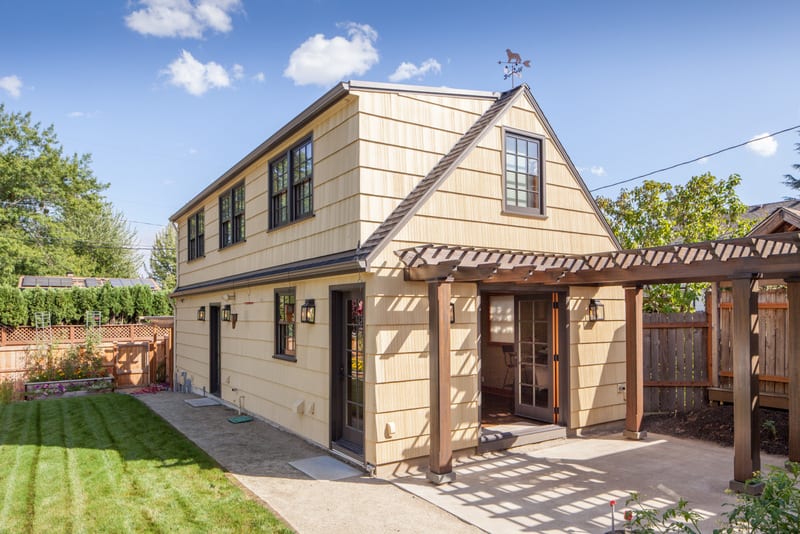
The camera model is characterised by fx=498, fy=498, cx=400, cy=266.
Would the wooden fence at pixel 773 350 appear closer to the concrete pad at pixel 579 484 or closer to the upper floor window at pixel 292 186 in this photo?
the concrete pad at pixel 579 484

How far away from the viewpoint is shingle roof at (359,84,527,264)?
596cm

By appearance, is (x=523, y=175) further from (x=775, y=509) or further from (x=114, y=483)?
(x=114, y=483)

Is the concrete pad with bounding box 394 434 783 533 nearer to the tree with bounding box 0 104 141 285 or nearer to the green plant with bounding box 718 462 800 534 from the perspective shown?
the green plant with bounding box 718 462 800 534

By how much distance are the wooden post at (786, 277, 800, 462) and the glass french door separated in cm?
285

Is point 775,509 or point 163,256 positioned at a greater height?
point 163,256

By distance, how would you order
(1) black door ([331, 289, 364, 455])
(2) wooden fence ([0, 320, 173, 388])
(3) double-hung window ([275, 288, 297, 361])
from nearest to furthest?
1. (1) black door ([331, 289, 364, 455])
2. (3) double-hung window ([275, 288, 297, 361])
3. (2) wooden fence ([0, 320, 173, 388])

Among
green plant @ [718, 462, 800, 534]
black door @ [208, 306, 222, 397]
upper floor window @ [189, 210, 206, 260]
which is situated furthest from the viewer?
upper floor window @ [189, 210, 206, 260]

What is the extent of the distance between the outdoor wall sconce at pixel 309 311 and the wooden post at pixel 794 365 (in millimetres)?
5998

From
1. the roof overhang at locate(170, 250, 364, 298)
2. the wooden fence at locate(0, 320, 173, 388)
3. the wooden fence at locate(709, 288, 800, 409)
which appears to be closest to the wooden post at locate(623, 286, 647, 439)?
the wooden fence at locate(709, 288, 800, 409)

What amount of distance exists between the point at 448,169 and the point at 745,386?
4128 millimetres

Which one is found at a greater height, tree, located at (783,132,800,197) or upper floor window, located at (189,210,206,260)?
tree, located at (783,132,800,197)

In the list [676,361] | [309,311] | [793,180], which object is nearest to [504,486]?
[309,311]

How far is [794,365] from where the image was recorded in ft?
19.6

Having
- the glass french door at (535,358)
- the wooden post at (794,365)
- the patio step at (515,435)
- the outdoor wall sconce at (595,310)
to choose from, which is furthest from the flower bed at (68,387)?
the wooden post at (794,365)
